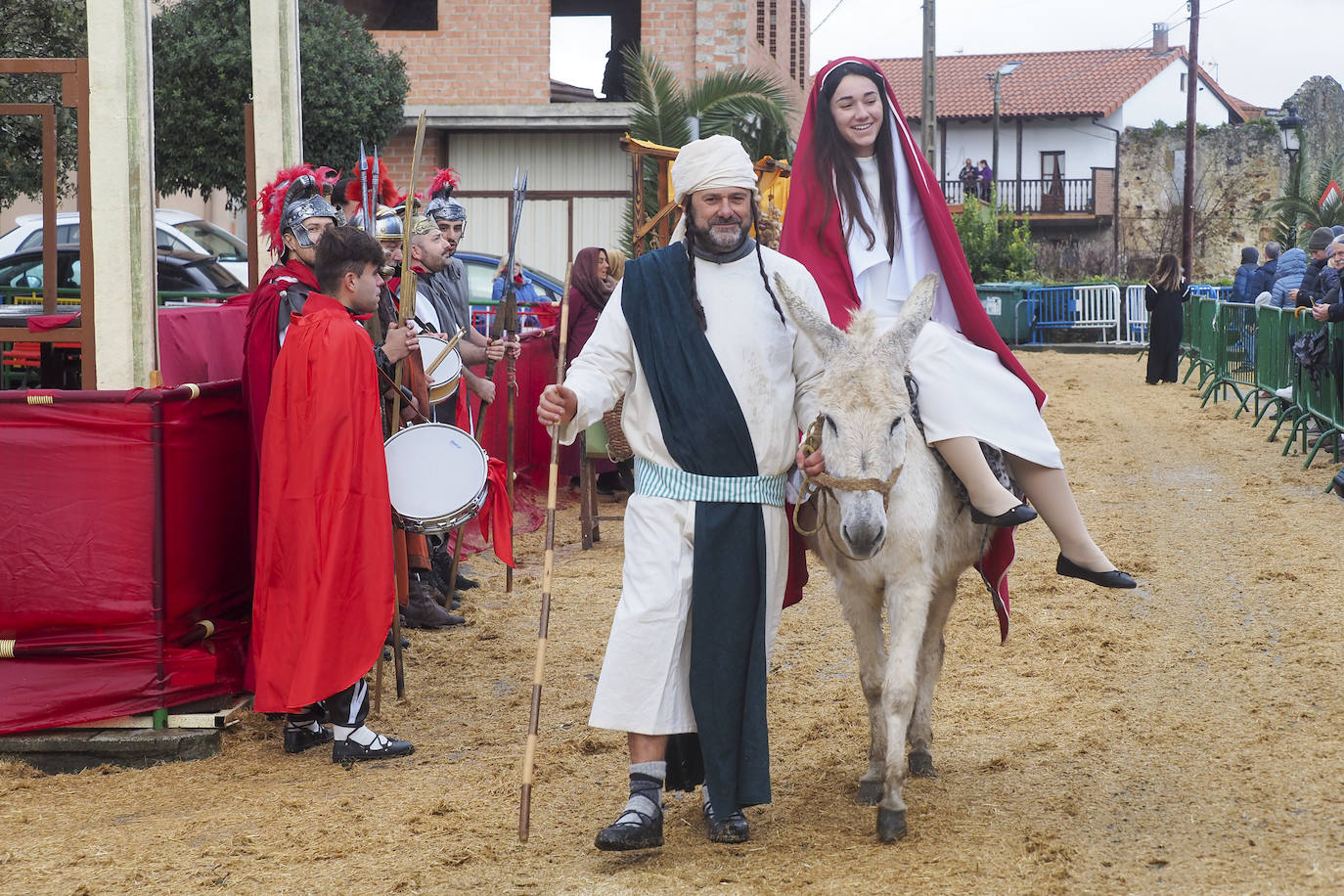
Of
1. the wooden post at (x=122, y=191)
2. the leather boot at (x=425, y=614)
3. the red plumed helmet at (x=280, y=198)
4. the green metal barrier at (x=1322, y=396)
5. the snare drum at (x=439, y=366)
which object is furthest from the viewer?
the green metal barrier at (x=1322, y=396)

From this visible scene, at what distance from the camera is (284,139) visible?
24.2 feet

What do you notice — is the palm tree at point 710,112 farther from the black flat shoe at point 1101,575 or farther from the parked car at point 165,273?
→ the black flat shoe at point 1101,575

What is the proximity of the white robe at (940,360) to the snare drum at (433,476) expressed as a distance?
1849 millimetres

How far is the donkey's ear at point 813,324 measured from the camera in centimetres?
404

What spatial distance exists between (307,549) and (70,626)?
39.8 inches

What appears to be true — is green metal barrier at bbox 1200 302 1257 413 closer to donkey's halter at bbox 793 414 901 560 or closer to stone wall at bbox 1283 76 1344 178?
donkey's halter at bbox 793 414 901 560

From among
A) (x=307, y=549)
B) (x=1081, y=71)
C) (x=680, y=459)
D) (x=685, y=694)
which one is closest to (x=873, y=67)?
(x=680, y=459)

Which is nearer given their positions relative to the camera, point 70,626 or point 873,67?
point 873,67

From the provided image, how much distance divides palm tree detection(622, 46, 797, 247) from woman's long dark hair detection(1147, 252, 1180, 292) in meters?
7.03

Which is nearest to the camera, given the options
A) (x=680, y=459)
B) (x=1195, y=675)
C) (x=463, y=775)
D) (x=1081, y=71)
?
(x=680, y=459)

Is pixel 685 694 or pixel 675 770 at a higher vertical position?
pixel 685 694

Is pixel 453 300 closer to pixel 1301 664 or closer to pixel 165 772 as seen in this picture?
pixel 165 772

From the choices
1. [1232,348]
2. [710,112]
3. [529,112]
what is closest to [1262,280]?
[1232,348]

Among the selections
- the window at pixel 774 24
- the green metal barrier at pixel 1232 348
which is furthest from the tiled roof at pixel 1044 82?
the green metal barrier at pixel 1232 348
